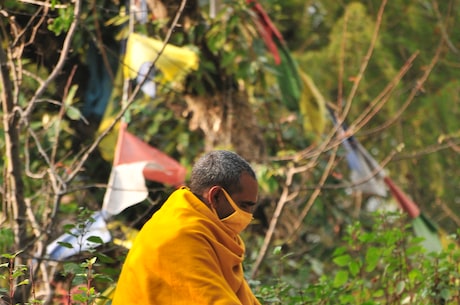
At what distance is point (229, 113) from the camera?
816 cm

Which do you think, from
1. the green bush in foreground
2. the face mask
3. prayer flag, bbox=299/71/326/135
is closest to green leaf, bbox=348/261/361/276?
the green bush in foreground

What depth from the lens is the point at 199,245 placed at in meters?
3.37

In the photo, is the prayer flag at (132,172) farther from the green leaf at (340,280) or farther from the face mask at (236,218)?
the face mask at (236,218)

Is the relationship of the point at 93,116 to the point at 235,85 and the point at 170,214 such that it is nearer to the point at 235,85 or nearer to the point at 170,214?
the point at 235,85

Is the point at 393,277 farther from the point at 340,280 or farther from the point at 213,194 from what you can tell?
the point at 213,194

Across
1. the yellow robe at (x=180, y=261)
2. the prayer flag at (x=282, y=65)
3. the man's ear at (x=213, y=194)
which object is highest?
the man's ear at (x=213, y=194)

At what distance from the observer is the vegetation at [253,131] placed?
4941mm

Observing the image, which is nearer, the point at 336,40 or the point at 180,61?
the point at 180,61

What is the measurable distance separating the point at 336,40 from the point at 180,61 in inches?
187

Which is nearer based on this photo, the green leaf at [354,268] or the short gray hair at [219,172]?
the short gray hair at [219,172]

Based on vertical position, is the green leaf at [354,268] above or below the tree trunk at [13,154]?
below

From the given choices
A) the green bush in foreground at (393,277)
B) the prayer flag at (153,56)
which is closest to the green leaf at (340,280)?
the green bush in foreground at (393,277)

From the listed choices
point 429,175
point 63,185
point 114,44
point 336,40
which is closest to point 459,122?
point 429,175

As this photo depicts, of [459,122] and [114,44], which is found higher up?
[114,44]
